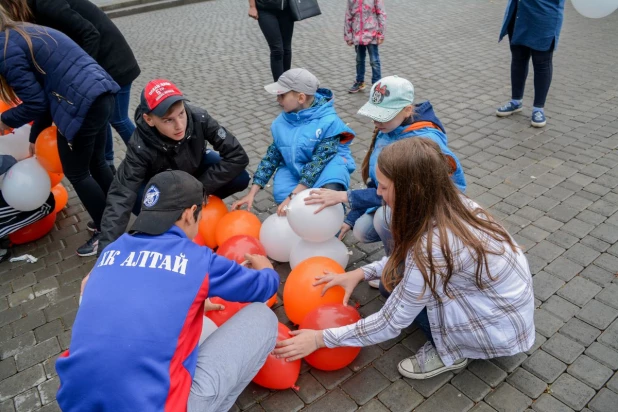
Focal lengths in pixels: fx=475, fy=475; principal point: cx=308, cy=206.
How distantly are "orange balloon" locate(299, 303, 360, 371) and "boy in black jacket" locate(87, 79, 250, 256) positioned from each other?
4.88 feet

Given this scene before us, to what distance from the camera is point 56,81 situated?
3.19m

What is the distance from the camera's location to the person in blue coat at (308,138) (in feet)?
11.1

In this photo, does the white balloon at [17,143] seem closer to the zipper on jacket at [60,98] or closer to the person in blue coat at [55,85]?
the person in blue coat at [55,85]

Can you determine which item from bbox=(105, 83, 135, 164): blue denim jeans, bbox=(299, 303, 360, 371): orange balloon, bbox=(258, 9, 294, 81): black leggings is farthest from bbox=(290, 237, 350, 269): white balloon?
bbox=(258, 9, 294, 81): black leggings

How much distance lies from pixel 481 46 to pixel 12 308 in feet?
27.0

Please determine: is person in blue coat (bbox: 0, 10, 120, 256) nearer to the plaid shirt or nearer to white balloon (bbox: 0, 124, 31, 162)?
white balloon (bbox: 0, 124, 31, 162)

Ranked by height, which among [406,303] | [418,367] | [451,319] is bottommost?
[418,367]

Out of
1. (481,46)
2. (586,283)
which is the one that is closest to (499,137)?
(586,283)

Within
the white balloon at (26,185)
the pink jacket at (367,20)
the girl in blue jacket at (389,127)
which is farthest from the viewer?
the pink jacket at (367,20)

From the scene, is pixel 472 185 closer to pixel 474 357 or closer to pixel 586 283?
pixel 586 283

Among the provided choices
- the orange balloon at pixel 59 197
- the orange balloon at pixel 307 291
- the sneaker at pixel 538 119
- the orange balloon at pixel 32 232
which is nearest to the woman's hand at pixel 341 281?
the orange balloon at pixel 307 291

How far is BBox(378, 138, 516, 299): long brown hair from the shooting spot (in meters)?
2.10

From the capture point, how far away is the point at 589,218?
148 inches

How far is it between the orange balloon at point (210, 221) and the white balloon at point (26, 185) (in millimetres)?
1294
